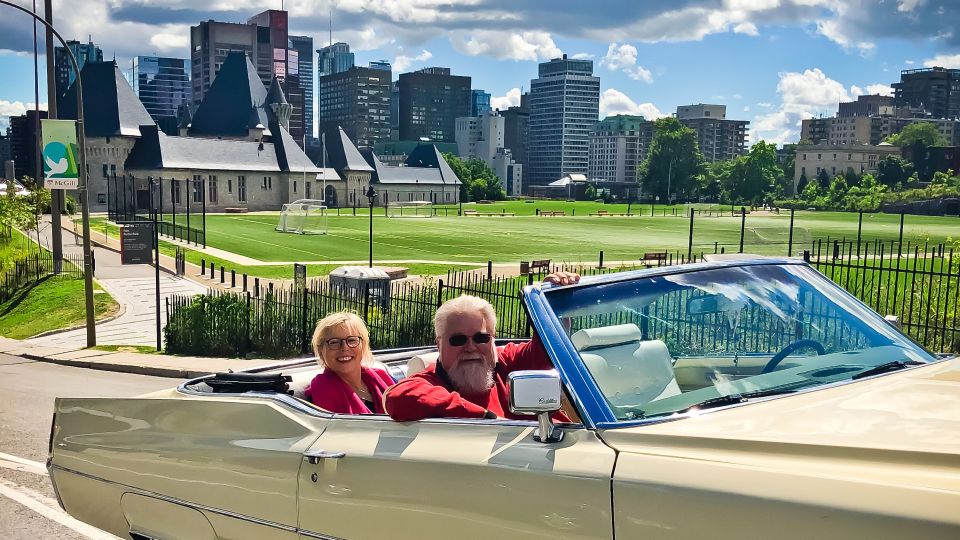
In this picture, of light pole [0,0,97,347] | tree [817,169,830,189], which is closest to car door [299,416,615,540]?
light pole [0,0,97,347]

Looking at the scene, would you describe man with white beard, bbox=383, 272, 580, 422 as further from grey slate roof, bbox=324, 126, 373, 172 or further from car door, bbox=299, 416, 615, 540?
grey slate roof, bbox=324, 126, 373, 172

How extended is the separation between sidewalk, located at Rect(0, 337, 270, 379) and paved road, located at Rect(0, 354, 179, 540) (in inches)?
9.6

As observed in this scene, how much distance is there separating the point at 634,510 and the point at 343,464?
4.17ft

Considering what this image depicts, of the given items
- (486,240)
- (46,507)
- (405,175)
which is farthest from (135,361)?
(405,175)

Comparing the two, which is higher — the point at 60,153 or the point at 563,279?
the point at 60,153

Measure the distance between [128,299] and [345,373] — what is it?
25.7 meters

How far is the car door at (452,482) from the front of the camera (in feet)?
9.09

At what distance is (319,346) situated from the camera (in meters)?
4.37

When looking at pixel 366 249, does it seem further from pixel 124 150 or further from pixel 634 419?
pixel 124 150

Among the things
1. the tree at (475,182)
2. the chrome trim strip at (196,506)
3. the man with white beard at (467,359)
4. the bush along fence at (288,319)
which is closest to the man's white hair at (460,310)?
the man with white beard at (467,359)

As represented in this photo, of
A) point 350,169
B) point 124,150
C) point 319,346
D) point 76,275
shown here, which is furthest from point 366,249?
point 350,169

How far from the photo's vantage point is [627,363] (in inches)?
138

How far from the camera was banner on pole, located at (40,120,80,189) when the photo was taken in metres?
17.3

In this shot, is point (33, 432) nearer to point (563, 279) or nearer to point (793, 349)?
point (563, 279)
